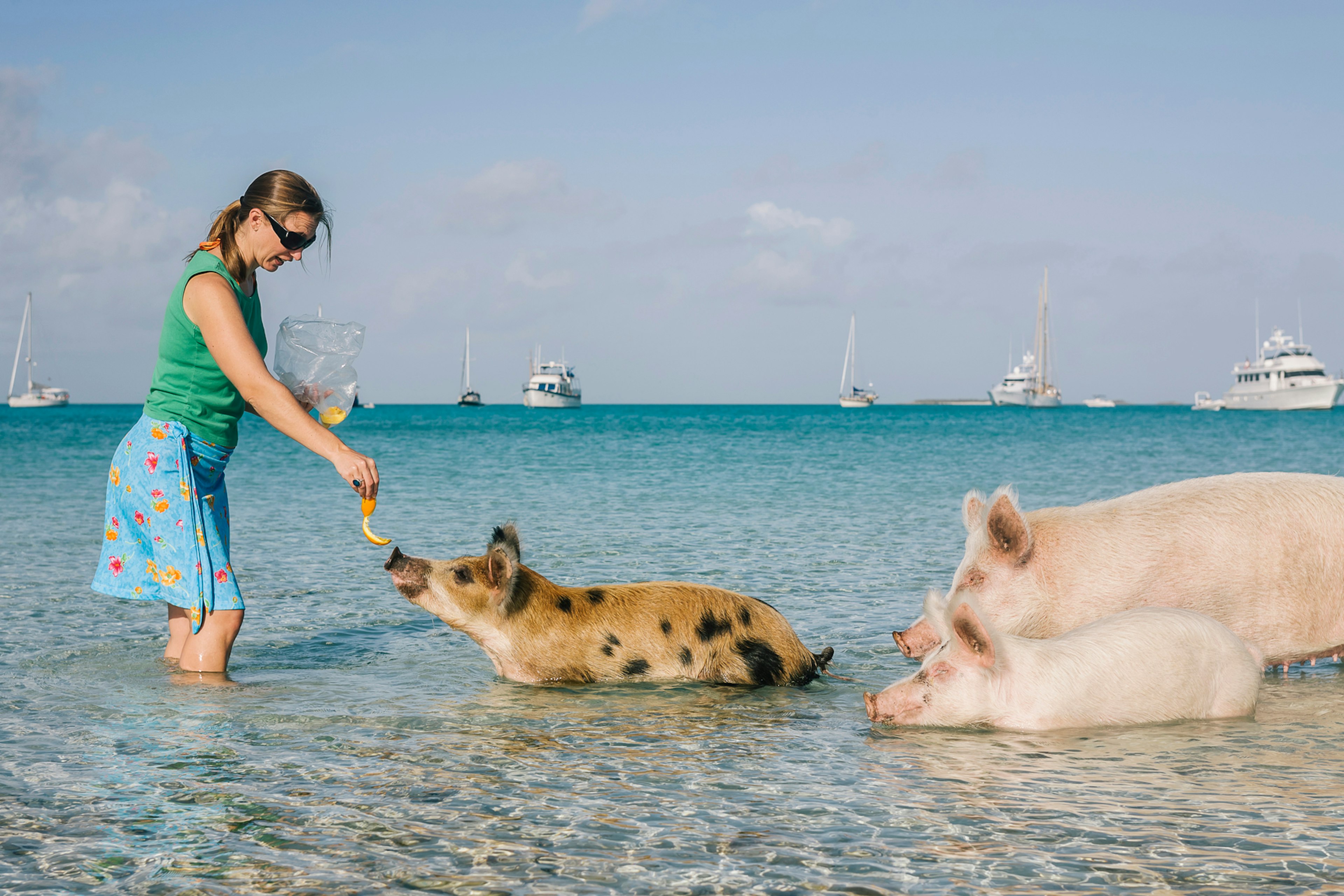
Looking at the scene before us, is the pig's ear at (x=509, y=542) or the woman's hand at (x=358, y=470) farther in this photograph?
the pig's ear at (x=509, y=542)

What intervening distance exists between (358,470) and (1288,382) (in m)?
111

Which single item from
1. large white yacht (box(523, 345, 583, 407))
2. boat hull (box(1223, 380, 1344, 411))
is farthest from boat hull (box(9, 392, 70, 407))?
boat hull (box(1223, 380, 1344, 411))

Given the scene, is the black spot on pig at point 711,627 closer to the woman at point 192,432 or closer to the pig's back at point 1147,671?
the pig's back at point 1147,671

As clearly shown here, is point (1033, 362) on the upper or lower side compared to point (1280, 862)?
upper

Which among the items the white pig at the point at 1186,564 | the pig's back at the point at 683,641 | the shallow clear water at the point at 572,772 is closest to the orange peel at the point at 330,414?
the shallow clear water at the point at 572,772

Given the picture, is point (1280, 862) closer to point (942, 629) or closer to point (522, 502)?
point (942, 629)

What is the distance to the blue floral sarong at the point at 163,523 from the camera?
17.4ft

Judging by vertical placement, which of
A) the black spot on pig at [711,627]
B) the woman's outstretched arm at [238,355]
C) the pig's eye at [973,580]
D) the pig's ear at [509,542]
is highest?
the woman's outstretched arm at [238,355]

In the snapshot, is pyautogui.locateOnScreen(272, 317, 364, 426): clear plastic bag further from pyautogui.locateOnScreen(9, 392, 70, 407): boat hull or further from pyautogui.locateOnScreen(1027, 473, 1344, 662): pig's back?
pyautogui.locateOnScreen(9, 392, 70, 407): boat hull

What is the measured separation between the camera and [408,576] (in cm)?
631

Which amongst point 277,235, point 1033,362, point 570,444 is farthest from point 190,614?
point 1033,362

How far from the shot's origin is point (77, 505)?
1903cm

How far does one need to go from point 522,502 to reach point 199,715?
1515 centimetres

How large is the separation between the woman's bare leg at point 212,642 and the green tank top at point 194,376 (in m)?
0.89
